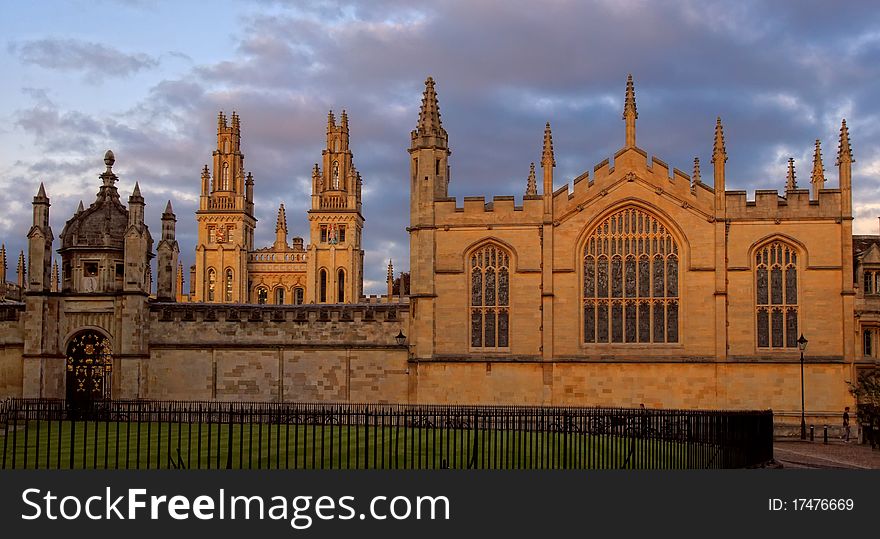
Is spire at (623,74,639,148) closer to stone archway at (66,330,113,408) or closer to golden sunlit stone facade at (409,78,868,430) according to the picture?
golden sunlit stone facade at (409,78,868,430)

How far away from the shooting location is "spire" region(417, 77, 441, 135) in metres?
46.3

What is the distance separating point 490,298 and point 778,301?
10985 millimetres

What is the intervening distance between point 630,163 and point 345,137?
3156 inches

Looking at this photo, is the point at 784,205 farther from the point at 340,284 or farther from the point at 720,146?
the point at 340,284

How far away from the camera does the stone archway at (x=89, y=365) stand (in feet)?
149

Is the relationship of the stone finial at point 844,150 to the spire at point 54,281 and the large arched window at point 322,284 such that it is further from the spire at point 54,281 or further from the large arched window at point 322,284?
the large arched window at point 322,284

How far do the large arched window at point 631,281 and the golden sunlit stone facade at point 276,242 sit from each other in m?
72.8

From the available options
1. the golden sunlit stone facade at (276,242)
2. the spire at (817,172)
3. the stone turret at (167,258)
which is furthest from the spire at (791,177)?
the golden sunlit stone facade at (276,242)

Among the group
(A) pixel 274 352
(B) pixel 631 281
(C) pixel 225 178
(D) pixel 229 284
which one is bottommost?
(A) pixel 274 352

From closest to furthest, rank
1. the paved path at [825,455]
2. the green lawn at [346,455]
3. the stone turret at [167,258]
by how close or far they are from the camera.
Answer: the green lawn at [346,455] → the paved path at [825,455] → the stone turret at [167,258]

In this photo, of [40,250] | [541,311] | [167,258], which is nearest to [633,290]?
[541,311]

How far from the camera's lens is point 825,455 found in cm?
3228

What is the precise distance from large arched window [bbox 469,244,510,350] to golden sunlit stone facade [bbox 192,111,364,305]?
234 ft

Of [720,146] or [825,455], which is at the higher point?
[720,146]
